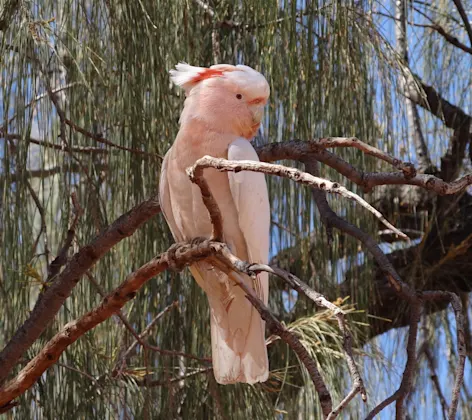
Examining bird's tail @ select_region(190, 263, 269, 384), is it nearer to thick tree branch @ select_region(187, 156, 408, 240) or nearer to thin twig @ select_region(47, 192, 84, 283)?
thin twig @ select_region(47, 192, 84, 283)

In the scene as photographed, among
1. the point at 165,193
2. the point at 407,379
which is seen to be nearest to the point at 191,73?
the point at 165,193

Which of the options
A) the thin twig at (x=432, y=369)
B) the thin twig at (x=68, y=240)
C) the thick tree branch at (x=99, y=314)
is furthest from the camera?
the thin twig at (x=432, y=369)

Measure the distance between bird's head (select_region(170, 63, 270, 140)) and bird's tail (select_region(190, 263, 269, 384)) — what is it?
12.4 inches

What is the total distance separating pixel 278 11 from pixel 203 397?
2.89ft

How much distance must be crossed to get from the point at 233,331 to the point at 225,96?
0.52m

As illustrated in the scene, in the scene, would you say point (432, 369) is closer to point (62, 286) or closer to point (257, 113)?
point (257, 113)

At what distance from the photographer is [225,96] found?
1.81 metres

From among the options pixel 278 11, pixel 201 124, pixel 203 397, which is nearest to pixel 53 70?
pixel 201 124

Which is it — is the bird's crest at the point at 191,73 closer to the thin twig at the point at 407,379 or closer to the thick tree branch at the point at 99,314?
the thick tree branch at the point at 99,314

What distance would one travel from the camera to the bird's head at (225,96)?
1.71m

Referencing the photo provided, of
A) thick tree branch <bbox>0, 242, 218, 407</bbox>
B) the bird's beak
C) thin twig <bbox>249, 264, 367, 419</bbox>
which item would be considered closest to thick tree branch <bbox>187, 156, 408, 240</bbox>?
thin twig <bbox>249, 264, 367, 419</bbox>

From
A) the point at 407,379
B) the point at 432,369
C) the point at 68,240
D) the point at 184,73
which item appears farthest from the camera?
the point at 432,369

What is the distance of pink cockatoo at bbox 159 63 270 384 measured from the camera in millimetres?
1688

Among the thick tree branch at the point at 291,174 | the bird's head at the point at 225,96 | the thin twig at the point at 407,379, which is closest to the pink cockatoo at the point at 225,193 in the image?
the bird's head at the point at 225,96
